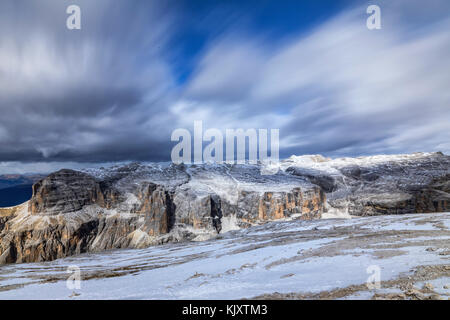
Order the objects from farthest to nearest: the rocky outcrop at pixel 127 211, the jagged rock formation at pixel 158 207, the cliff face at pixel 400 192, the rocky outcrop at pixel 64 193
Result: the rocky outcrop at pixel 64 193
the cliff face at pixel 400 192
the jagged rock formation at pixel 158 207
the rocky outcrop at pixel 127 211

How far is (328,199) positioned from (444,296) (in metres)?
183

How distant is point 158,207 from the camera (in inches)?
5758

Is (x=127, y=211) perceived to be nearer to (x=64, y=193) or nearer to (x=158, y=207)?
(x=158, y=207)

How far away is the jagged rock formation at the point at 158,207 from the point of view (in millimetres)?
136375

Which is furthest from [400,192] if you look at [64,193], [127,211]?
[64,193]

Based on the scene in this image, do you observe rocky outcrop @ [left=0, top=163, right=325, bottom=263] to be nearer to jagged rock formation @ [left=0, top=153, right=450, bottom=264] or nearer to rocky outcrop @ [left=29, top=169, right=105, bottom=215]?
rocky outcrop @ [left=29, top=169, right=105, bottom=215]

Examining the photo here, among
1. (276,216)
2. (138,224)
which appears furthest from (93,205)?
(276,216)

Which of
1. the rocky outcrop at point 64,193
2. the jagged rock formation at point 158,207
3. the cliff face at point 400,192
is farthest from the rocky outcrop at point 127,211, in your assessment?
the cliff face at point 400,192

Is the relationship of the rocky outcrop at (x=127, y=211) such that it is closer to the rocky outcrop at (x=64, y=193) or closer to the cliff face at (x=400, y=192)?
the rocky outcrop at (x=64, y=193)

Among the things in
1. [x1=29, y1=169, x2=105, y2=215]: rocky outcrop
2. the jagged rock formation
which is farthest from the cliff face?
[x1=29, y1=169, x2=105, y2=215]: rocky outcrop

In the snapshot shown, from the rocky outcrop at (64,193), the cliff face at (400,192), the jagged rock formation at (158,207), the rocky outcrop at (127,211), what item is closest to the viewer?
the rocky outcrop at (127,211)

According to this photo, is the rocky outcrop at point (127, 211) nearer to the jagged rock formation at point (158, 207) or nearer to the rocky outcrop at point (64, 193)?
the rocky outcrop at point (64, 193)

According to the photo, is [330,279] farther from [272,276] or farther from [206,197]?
[206,197]

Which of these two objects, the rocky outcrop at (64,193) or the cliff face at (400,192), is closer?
the cliff face at (400,192)
